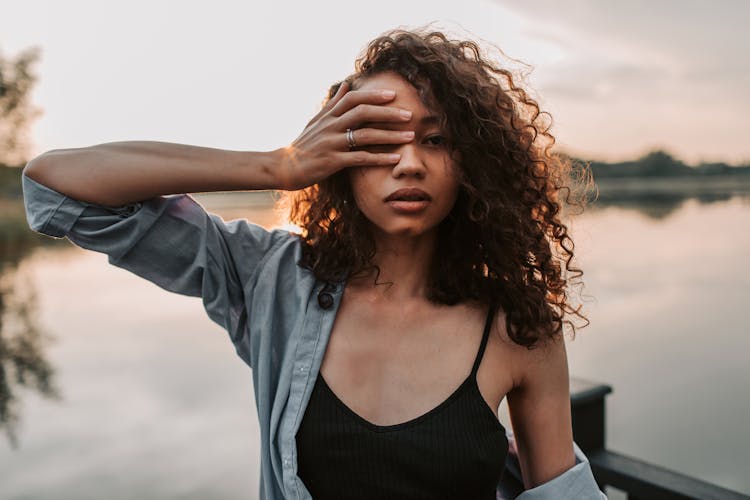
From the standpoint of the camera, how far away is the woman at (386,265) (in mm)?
1168

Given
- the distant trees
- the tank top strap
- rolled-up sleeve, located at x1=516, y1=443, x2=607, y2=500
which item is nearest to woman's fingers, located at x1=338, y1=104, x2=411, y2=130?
the tank top strap

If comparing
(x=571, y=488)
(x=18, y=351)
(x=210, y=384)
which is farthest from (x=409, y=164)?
(x=18, y=351)

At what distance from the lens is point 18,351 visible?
804 cm

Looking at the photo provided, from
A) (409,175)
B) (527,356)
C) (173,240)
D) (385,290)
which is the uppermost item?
(409,175)

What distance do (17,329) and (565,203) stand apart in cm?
963

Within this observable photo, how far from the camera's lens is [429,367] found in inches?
50.5

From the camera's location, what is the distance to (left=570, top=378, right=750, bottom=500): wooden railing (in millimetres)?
1436

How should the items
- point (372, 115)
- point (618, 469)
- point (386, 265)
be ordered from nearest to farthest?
point (372, 115)
point (386, 265)
point (618, 469)

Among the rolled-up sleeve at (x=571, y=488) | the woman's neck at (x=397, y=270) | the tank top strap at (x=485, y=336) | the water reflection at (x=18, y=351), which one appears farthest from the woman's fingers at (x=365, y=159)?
the water reflection at (x=18, y=351)

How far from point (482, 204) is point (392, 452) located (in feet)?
1.86

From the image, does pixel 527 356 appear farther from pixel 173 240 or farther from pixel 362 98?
pixel 173 240

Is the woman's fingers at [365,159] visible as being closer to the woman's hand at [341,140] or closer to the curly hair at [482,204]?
the woman's hand at [341,140]

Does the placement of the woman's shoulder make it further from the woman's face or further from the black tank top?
the woman's face

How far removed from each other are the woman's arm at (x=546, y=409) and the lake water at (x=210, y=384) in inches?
11.1
